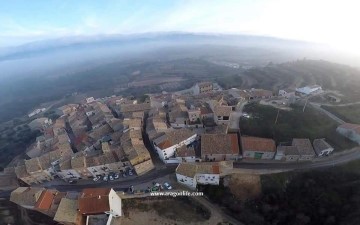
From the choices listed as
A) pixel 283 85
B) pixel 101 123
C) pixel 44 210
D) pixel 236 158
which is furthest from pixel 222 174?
pixel 283 85

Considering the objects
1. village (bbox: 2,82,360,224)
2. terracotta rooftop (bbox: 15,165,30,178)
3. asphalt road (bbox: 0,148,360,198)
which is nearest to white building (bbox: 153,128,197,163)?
village (bbox: 2,82,360,224)

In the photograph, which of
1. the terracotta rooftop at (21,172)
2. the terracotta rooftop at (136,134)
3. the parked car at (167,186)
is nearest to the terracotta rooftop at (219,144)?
the parked car at (167,186)

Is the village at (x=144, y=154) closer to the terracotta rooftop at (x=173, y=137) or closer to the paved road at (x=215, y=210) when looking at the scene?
the terracotta rooftop at (x=173, y=137)

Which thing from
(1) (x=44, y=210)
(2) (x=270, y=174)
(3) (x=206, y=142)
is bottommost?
(1) (x=44, y=210)

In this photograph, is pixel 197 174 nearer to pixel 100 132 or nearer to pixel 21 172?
pixel 100 132

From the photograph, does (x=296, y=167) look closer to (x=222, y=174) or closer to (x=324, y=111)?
(x=222, y=174)

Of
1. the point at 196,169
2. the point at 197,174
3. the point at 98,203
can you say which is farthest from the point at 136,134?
the point at 98,203
